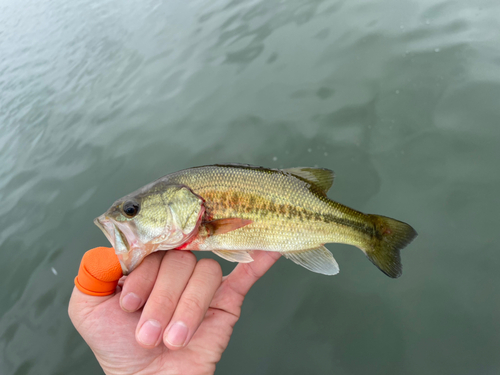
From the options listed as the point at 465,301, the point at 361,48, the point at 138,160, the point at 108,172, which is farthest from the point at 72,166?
the point at 465,301

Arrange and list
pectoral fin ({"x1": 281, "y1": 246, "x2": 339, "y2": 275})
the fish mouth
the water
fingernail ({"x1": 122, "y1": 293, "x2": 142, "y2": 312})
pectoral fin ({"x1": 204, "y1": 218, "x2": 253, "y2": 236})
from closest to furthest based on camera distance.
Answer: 1. fingernail ({"x1": 122, "y1": 293, "x2": 142, "y2": 312})
2. the fish mouth
3. pectoral fin ({"x1": 204, "y1": 218, "x2": 253, "y2": 236})
4. pectoral fin ({"x1": 281, "y1": 246, "x2": 339, "y2": 275})
5. the water

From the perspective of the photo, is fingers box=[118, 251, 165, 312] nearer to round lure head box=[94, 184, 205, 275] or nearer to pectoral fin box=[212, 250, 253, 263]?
round lure head box=[94, 184, 205, 275]

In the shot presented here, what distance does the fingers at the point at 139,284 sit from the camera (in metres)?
1.84

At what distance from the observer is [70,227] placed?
4.63 m

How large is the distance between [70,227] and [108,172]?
1172mm

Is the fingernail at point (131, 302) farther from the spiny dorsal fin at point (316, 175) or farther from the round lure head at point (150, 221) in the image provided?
the spiny dorsal fin at point (316, 175)

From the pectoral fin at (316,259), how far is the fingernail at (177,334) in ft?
3.38

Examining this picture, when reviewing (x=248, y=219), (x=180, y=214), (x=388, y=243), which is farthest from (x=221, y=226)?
(x=388, y=243)

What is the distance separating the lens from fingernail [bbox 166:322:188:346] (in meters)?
1.72

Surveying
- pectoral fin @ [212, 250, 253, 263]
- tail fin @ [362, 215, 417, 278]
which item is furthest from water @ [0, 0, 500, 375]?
pectoral fin @ [212, 250, 253, 263]

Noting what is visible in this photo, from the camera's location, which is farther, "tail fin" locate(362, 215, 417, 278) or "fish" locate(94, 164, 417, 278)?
"tail fin" locate(362, 215, 417, 278)

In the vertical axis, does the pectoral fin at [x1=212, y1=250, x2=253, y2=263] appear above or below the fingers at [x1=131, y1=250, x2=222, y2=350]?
below

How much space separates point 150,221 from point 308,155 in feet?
9.61

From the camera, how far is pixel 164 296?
1854mm
